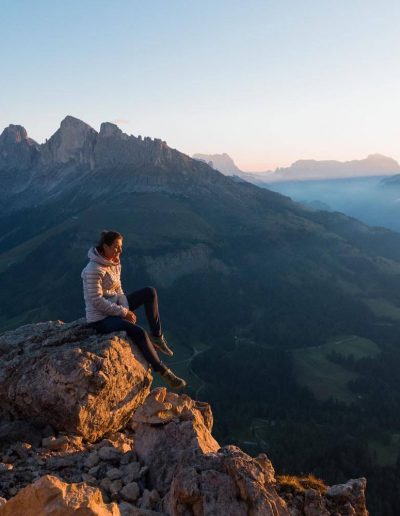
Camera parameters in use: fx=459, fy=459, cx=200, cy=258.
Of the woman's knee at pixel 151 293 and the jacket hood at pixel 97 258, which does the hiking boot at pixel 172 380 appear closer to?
the woman's knee at pixel 151 293

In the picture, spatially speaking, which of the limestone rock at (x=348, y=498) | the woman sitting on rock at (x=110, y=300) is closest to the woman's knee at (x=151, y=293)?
the woman sitting on rock at (x=110, y=300)

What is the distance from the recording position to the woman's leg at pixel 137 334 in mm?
18998

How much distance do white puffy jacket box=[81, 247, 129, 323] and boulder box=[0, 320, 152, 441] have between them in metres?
1.13

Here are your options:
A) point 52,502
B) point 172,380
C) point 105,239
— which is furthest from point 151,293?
point 52,502

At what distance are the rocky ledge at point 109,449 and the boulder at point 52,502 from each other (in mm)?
20

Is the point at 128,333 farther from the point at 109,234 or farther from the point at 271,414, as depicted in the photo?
Result: the point at 271,414

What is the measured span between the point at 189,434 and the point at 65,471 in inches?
160

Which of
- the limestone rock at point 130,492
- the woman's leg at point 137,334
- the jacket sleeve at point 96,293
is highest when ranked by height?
the jacket sleeve at point 96,293

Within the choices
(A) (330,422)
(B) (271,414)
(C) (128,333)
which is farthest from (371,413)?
(C) (128,333)

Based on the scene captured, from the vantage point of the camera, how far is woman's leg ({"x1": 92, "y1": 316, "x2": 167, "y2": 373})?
19.0 m

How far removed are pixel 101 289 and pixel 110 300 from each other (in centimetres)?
76

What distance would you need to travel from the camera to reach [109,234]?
18.4 meters

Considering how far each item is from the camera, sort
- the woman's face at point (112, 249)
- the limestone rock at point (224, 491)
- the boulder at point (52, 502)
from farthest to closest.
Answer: the woman's face at point (112, 249), the limestone rock at point (224, 491), the boulder at point (52, 502)

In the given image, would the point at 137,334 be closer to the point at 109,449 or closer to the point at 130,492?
the point at 109,449
